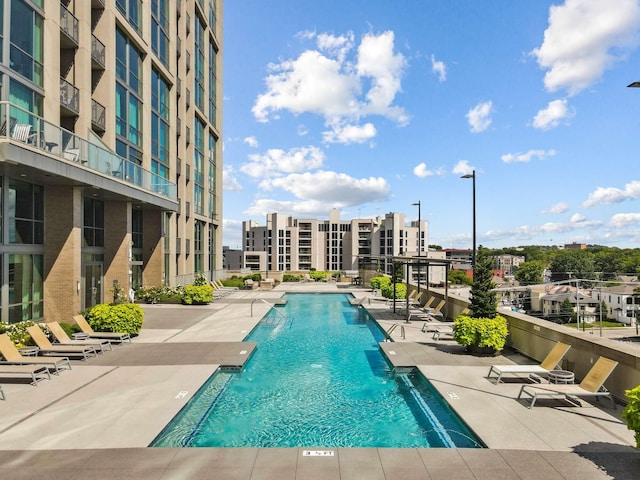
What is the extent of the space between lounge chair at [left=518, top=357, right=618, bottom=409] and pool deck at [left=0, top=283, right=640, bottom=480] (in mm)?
295

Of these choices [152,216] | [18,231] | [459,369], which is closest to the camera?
[459,369]

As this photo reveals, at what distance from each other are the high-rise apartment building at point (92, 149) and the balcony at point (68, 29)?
6 cm

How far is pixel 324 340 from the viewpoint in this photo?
18078 mm

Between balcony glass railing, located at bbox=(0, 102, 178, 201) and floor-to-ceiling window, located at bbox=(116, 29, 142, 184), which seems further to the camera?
floor-to-ceiling window, located at bbox=(116, 29, 142, 184)

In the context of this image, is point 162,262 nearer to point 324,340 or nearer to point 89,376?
point 324,340

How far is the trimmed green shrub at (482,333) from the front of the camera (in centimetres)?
1374

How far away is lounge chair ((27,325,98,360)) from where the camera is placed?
13.1 metres

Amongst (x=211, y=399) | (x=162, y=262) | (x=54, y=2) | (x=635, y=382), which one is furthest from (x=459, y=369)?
(x=162, y=262)

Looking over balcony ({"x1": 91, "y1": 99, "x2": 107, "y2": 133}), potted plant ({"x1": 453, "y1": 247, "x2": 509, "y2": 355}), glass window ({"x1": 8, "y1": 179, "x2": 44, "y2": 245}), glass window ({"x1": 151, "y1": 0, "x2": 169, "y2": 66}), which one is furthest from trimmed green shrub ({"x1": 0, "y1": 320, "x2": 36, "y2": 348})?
glass window ({"x1": 151, "y1": 0, "x2": 169, "y2": 66})

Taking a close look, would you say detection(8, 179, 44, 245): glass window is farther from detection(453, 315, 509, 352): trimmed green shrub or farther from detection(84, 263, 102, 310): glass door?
detection(453, 315, 509, 352): trimmed green shrub

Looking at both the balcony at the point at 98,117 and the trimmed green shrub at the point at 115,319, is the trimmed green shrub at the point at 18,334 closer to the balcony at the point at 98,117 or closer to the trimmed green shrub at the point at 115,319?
the trimmed green shrub at the point at 115,319

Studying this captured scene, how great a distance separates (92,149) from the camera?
57.1 feet

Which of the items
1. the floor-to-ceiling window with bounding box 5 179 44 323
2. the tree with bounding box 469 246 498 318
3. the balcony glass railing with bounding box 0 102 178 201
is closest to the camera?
the balcony glass railing with bounding box 0 102 178 201

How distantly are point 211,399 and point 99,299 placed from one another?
1624 cm
